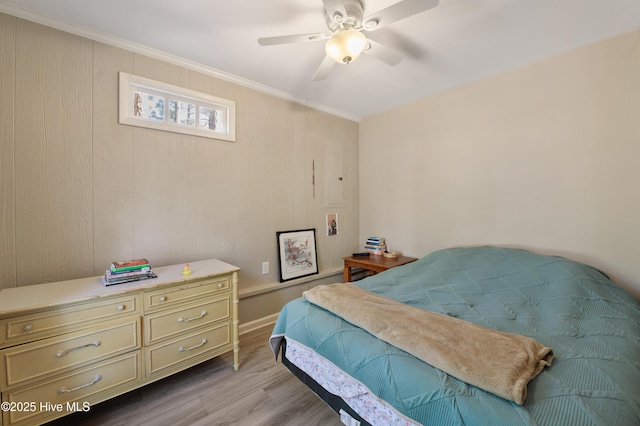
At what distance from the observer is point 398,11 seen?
52.1 inches

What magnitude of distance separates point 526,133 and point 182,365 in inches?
130

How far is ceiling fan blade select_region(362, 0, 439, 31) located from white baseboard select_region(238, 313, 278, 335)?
8.58 ft

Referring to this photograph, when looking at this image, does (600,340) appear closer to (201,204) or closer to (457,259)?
(457,259)

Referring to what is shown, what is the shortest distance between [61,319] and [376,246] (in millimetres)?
2854

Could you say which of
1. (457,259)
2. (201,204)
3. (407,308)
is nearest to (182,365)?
(201,204)

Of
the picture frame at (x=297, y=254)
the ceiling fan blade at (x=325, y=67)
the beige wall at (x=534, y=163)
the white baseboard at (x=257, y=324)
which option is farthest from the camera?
the picture frame at (x=297, y=254)

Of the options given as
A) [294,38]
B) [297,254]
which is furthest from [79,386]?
[294,38]

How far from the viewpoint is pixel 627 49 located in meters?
1.83

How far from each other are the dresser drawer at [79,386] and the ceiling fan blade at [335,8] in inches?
89.9

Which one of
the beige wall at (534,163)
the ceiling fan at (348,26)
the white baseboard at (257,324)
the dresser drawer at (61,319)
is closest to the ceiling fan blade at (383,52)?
the ceiling fan at (348,26)

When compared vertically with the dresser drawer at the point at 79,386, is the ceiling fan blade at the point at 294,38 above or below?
above

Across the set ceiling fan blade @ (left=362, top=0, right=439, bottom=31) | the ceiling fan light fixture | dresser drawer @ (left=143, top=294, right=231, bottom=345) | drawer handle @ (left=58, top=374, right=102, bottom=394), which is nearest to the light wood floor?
drawer handle @ (left=58, top=374, right=102, bottom=394)

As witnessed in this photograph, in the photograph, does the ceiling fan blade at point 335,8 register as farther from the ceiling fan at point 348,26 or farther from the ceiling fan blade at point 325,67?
the ceiling fan blade at point 325,67

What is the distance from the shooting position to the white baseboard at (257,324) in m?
2.49
